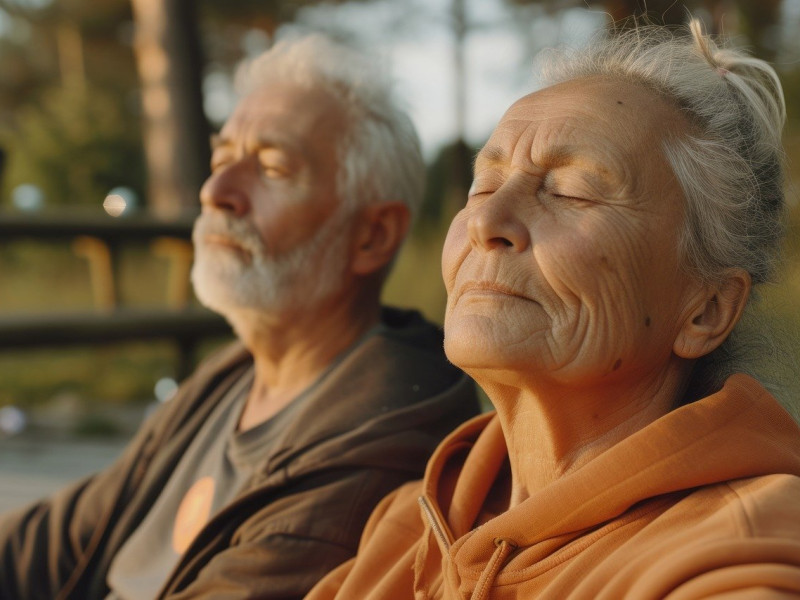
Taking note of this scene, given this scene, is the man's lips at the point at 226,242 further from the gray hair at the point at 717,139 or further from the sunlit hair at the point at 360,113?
the gray hair at the point at 717,139

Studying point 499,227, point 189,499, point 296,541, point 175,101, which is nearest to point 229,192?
point 189,499

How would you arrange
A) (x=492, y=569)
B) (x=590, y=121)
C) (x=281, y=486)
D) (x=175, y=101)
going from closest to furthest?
(x=492, y=569) → (x=590, y=121) → (x=281, y=486) → (x=175, y=101)

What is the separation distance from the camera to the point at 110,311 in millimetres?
6867

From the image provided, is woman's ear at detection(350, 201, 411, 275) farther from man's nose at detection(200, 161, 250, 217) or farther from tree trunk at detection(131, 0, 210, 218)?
tree trunk at detection(131, 0, 210, 218)

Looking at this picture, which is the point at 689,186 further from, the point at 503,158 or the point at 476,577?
the point at 476,577

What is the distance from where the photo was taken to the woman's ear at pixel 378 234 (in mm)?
2848

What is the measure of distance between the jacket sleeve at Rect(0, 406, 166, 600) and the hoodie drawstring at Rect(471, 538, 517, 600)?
1.62m

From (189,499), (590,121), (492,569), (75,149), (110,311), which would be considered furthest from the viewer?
(75,149)

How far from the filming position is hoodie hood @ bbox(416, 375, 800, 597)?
1.44 meters

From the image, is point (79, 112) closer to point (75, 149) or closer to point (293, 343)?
point (75, 149)

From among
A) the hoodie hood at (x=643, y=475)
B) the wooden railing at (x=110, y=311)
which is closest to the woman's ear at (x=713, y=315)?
the hoodie hood at (x=643, y=475)

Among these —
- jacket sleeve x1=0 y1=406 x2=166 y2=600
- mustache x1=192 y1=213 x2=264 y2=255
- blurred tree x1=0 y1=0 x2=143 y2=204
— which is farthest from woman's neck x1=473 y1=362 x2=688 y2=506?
blurred tree x1=0 y1=0 x2=143 y2=204

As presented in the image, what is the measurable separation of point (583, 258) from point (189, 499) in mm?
1518

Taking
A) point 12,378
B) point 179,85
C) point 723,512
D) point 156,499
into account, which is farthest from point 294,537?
point 12,378
